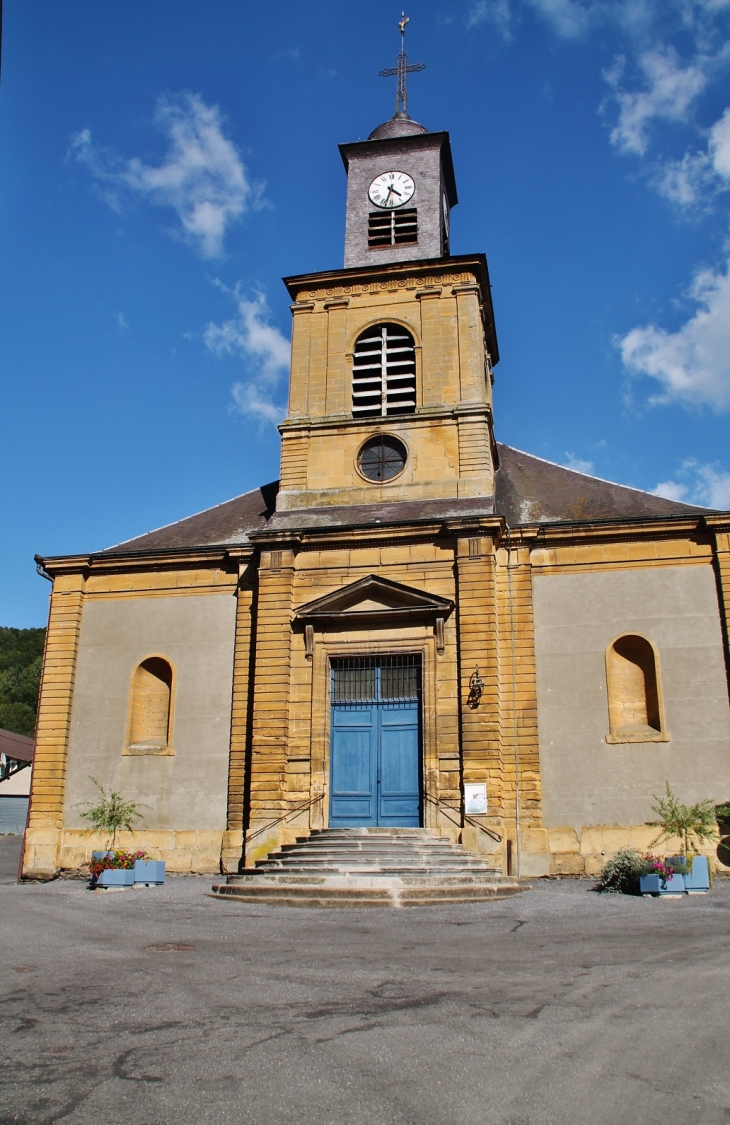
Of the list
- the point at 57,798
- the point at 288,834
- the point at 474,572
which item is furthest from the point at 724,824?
the point at 57,798

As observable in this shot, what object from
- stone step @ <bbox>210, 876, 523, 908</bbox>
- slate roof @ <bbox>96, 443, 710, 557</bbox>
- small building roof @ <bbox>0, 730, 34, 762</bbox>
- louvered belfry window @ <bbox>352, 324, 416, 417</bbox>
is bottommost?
stone step @ <bbox>210, 876, 523, 908</bbox>

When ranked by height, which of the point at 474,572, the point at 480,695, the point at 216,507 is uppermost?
the point at 216,507

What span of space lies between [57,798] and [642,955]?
12293 millimetres

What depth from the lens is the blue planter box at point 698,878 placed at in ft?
39.9

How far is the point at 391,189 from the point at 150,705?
12245 mm

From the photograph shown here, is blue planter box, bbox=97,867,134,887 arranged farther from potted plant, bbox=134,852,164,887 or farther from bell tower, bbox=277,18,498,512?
bell tower, bbox=277,18,498,512

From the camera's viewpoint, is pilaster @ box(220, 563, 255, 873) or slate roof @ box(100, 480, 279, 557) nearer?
pilaster @ box(220, 563, 255, 873)

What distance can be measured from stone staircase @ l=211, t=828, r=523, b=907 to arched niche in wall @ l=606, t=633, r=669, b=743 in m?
3.18

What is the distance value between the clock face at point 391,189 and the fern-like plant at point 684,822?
13394 mm

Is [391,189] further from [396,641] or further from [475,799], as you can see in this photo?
[475,799]

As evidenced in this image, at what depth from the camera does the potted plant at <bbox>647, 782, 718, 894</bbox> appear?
482 inches

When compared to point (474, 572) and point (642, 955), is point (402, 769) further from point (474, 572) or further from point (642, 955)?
point (642, 955)

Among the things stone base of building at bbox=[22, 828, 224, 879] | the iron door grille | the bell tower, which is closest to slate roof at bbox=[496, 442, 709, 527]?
the bell tower

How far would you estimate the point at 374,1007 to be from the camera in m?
5.94
